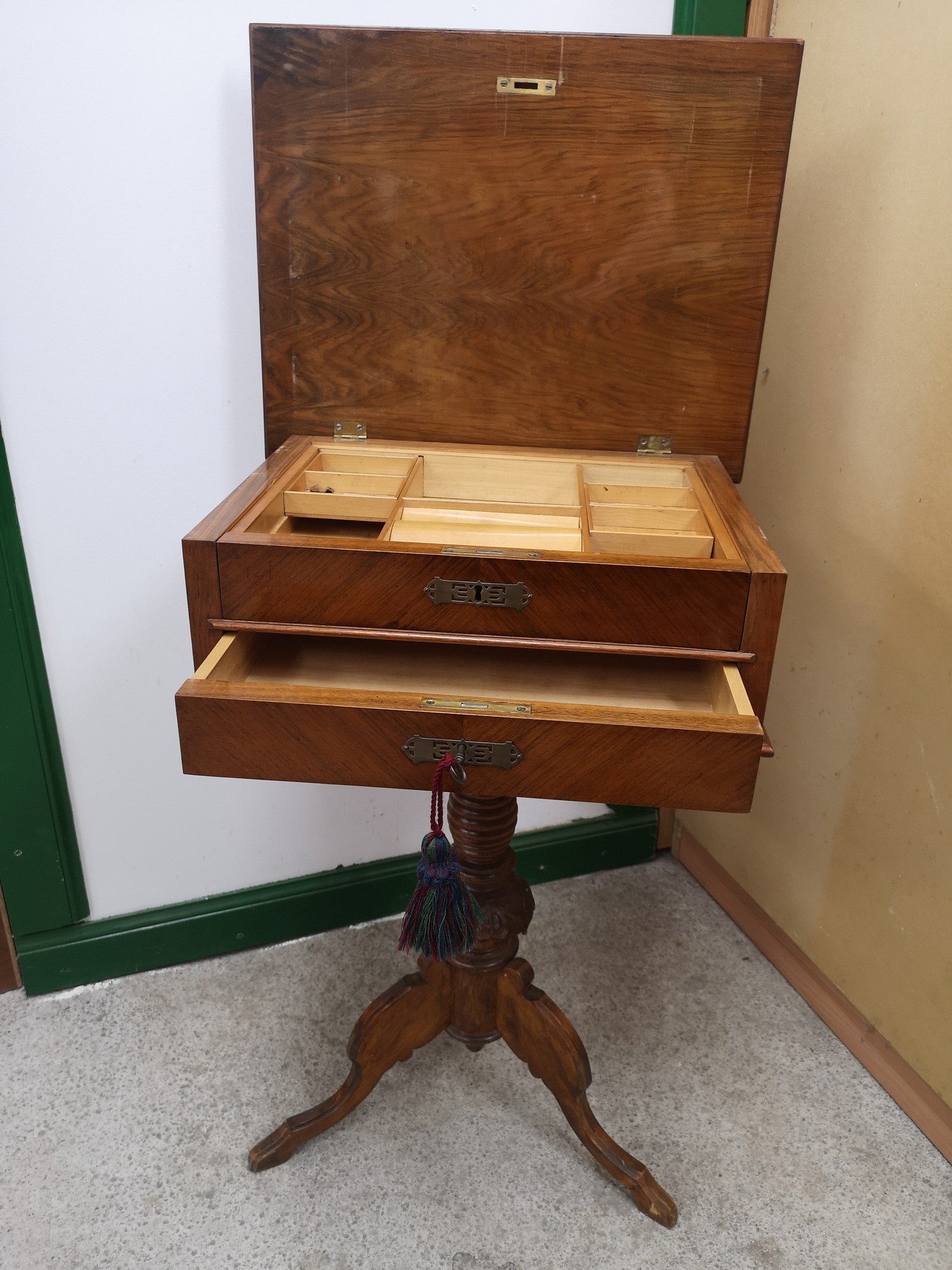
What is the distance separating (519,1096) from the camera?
143 centimetres

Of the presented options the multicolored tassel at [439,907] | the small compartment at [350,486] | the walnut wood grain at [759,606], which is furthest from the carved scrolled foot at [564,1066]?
the small compartment at [350,486]

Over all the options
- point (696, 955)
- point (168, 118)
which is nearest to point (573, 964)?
point (696, 955)

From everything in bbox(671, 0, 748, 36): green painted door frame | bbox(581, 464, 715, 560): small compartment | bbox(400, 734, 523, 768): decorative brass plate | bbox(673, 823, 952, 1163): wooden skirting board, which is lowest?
bbox(673, 823, 952, 1163): wooden skirting board

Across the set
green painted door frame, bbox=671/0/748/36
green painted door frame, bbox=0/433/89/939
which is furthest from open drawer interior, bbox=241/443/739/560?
green painted door frame, bbox=671/0/748/36

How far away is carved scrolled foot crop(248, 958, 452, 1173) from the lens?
1270 millimetres

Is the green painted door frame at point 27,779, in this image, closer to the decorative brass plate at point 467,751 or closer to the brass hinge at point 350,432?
the brass hinge at point 350,432

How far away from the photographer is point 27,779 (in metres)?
1.47

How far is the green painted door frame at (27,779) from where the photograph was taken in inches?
53.8

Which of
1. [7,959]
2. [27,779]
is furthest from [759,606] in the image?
[7,959]

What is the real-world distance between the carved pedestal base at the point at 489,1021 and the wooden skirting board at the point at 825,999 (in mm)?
427

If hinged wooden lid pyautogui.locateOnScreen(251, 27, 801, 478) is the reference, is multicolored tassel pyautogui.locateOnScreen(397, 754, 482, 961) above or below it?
below

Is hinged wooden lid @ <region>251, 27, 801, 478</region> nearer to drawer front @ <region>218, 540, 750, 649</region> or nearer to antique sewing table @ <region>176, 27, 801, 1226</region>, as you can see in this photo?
antique sewing table @ <region>176, 27, 801, 1226</region>

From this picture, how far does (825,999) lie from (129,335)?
154cm

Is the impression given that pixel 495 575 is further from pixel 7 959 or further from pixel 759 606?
pixel 7 959
